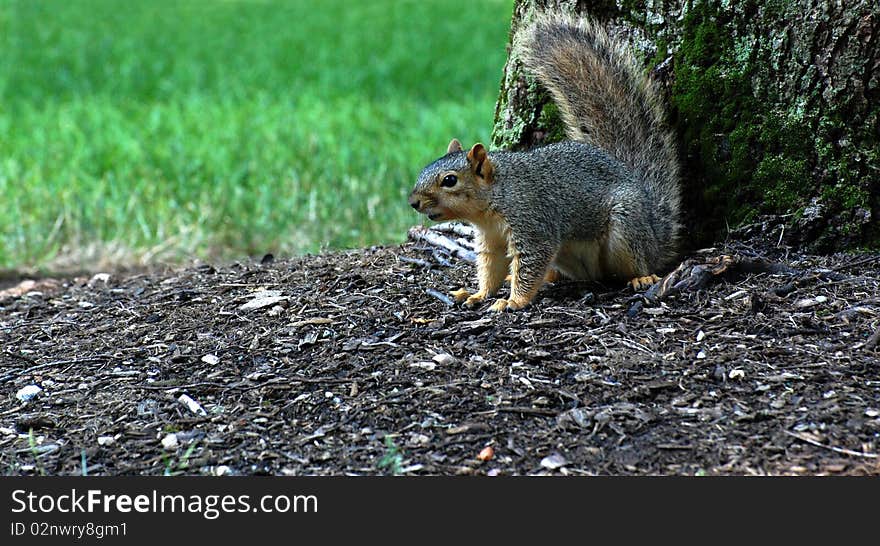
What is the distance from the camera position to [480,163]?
13.1 ft

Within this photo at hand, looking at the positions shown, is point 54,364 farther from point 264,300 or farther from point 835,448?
point 835,448

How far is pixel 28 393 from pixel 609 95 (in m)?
2.55

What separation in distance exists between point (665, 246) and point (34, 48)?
11.8 m

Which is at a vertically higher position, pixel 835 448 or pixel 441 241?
pixel 441 241

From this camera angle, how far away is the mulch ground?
287 cm

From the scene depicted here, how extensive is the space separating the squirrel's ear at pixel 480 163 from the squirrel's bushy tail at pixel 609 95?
65 cm

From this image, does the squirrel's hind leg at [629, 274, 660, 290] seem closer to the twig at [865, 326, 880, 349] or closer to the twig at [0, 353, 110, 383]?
the twig at [865, 326, 880, 349]

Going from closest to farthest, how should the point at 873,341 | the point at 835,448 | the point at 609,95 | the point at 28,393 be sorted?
the point at 835,448 < the point at 873,341 < the point at 28,393 < the point at 609,95

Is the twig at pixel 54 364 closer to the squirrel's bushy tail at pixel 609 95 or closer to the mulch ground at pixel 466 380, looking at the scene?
the mulch ground at pixel 466 380

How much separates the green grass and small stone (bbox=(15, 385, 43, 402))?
2.42m

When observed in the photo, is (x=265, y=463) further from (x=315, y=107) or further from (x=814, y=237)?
(x=315, y=107)

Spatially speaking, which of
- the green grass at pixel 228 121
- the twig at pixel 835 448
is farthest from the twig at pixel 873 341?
the green grass at pixel 228 121

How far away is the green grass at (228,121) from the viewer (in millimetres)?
6496

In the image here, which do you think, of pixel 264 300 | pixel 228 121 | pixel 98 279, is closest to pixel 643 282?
pixel 264 300
